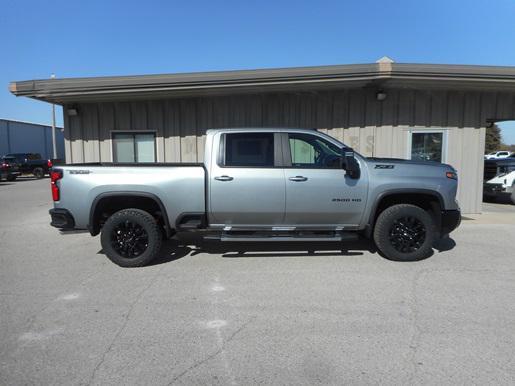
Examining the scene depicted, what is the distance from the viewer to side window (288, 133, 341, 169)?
577 cm

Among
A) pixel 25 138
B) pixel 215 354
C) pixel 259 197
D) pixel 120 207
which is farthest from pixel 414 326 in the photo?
pixel 25 138

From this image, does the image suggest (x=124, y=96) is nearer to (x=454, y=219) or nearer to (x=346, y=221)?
(x=346, y=221)

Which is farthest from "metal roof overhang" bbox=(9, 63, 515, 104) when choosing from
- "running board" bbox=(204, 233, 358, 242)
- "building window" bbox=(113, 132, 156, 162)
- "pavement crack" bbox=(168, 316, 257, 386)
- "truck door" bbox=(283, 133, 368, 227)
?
"pavement crack" bbox=(168, 316, 257, 386)

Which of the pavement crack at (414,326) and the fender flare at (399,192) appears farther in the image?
the fender flare at (399,192)

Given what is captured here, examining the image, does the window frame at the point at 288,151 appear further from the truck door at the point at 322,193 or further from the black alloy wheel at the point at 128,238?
the black alloy wheel at the point at 128,238

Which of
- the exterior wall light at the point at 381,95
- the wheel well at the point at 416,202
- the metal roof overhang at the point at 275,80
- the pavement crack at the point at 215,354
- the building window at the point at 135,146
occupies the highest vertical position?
the metal roof overhang at the point at 275,80

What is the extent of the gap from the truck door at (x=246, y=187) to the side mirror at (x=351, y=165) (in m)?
0.92

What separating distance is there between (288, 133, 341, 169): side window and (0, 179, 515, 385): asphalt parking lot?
1.46m

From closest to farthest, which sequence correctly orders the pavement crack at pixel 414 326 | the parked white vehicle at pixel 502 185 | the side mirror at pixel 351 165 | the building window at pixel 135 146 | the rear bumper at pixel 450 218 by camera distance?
the pavement crack at pixel 414 326
the side mirror at pixel 351 165
the rear bumper at pixel 450 218
the building window at pixel 135 146
the parked white vehicle at pixel 502 185

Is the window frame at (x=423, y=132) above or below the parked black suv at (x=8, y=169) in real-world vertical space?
above

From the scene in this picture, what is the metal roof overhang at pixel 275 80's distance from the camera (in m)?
8.45

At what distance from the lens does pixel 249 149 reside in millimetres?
5863

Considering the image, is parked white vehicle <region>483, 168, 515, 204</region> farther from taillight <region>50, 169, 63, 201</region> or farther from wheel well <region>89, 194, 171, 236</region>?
taillight <region>50, 169, 63, 201</region>

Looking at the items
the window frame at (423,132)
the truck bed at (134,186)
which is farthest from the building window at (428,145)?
the truck bed at (134,186)
